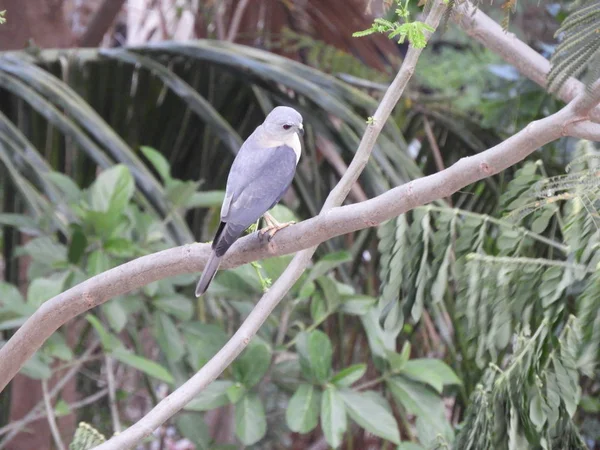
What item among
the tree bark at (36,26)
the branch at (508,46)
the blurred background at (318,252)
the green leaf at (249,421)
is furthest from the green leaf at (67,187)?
the branch at (508,46)

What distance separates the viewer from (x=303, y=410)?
2631mm

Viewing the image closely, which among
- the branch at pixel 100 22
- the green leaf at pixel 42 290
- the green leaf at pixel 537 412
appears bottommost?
the green leaf at pixel 537 412

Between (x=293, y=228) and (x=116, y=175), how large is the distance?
1.19m

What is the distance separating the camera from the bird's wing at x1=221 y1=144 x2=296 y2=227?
1.81 meters

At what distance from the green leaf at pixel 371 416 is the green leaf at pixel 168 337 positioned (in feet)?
1.78

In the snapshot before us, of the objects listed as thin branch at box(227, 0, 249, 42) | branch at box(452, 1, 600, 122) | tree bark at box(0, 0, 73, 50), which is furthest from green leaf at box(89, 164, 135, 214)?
thin branch at box(227, 0, 249, 42)

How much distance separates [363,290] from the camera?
353 centimetres

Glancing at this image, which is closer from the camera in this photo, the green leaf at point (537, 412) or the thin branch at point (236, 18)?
the green leaf at point (537, 412)

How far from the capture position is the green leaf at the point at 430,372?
8.61 feet

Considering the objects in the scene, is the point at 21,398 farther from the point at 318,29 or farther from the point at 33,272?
the point at 318,29

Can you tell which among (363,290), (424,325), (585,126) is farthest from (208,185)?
(585,126)

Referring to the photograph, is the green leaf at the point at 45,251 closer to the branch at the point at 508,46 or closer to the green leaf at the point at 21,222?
the green leaf at the point at 21,222

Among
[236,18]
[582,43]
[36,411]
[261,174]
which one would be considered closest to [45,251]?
[36,411]

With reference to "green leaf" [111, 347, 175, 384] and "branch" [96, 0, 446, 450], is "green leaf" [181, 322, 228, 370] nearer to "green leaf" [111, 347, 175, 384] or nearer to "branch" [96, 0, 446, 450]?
"green leaf" [111, 347, 175, 384]
